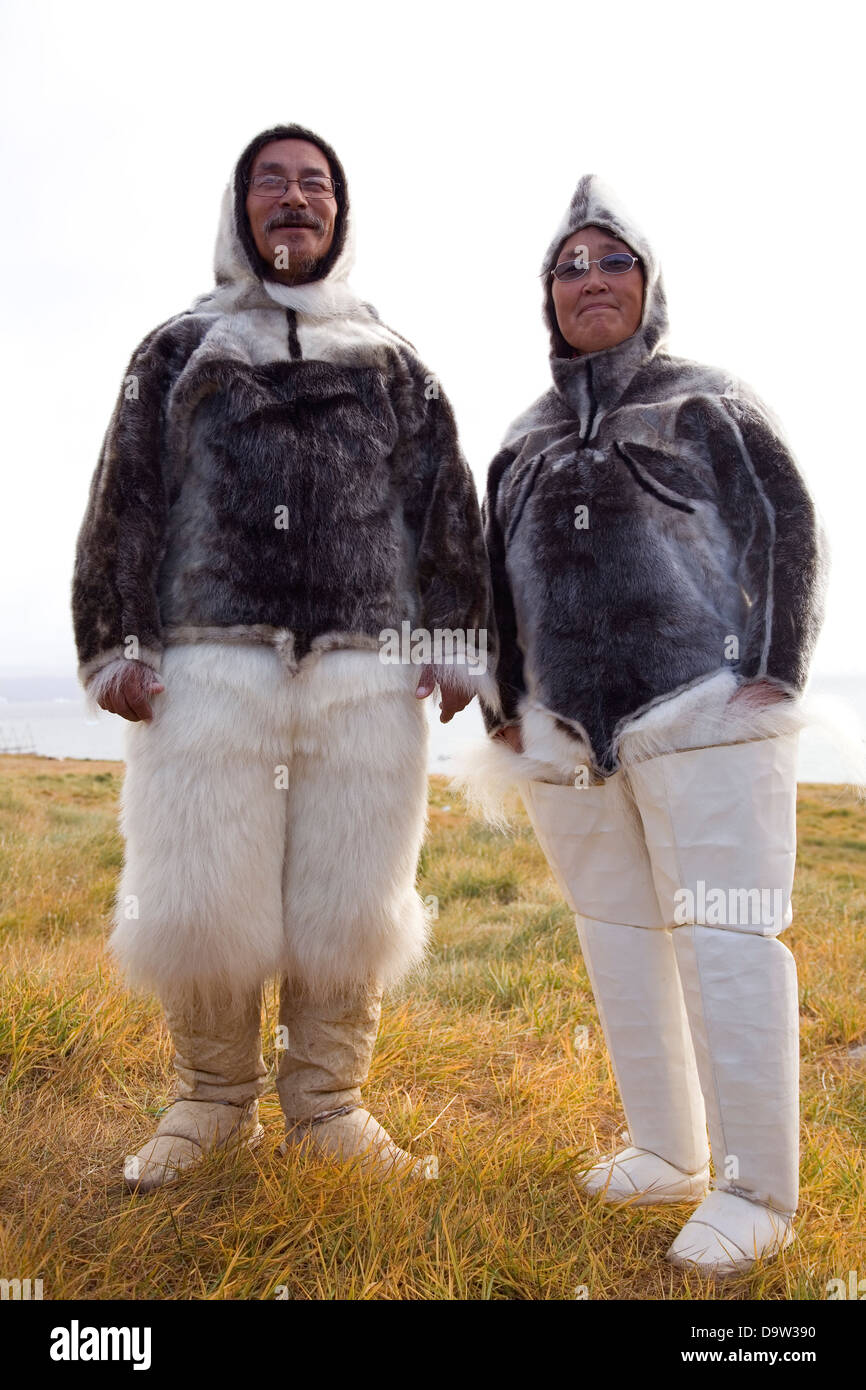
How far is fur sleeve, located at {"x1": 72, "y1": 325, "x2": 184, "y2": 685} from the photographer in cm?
231

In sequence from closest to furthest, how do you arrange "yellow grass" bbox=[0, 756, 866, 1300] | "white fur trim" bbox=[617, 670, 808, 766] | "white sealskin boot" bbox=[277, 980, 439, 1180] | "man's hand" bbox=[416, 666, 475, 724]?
"yellow grass" bbox=[0, 756, 866, 1300] < "white fur trim" bbox=[617, 670, 808, 766] < "man's hand" bbox=[416, 666, 475, 724] < "white sealskin boot" bbox=[277, 980, 439, 1180]

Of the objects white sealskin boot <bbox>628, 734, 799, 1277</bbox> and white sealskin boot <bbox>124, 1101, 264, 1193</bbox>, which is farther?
white sealskin boot <bbox>124, 1101, 264, 1193</bbox>

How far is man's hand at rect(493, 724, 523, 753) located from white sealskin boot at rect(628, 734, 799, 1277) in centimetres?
44

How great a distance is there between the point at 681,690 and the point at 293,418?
44.9 inches

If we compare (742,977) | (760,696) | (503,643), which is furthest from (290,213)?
(742,977)

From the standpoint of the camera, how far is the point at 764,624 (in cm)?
224

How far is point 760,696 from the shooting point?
2236mm

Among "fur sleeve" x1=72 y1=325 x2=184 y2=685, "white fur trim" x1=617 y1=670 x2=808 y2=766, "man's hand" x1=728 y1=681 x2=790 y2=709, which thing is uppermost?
"fur sleeve" x1=72 y1=325 x2=184 y2=685

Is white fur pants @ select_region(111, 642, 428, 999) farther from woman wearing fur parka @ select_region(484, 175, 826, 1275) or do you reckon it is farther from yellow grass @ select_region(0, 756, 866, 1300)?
yellow grass @ select_region(0, 756, 866, 1300)

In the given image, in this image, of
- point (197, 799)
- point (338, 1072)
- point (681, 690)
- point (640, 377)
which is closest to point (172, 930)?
point (197, 799)

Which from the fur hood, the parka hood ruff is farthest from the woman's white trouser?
the fur hood

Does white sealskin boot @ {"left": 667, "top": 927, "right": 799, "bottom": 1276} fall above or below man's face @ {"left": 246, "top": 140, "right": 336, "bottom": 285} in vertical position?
below

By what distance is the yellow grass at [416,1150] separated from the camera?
6.93 feet

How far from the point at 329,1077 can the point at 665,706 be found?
52.0 inches
